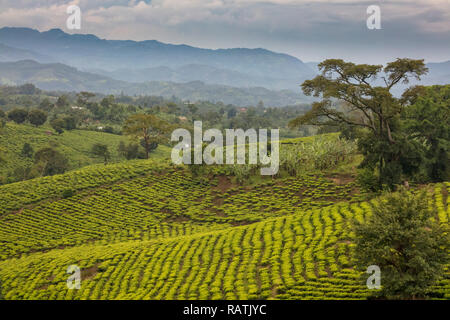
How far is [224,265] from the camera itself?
24.6 meters

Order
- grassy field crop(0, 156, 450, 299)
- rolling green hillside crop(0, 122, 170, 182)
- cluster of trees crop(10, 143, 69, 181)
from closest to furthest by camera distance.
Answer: grassy field crop(0, 156, 450, 299), cluster of trees crop(10, 143, 69, 181), rolling green hillside crop(0, 122, 170, 182)

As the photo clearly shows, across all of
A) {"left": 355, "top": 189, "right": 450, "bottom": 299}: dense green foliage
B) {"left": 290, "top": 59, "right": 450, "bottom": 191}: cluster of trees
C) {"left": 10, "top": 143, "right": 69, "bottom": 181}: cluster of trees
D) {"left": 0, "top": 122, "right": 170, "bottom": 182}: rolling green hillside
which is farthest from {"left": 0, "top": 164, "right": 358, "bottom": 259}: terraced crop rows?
{"left": 0, "top": 122, "right": 170, "bottom": 182}: rolling green hillside

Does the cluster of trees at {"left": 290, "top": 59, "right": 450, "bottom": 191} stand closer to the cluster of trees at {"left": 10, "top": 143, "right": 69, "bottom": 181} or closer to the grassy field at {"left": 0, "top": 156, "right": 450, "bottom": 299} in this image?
the grassy field at {"left": 0, "top": 156, "right": 450, "bottom": 299}

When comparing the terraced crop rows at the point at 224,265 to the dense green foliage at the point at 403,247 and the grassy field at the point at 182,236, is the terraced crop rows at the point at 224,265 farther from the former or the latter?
the dense green foliage at the point at 403,247

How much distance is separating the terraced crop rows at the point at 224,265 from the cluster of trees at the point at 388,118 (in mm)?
4159

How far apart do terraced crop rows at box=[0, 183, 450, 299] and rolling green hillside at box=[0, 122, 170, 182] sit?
179 feet

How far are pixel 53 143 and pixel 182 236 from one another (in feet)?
229

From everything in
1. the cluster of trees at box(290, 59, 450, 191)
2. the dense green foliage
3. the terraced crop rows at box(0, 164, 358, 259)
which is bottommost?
the terraced crop rows at box(0, 164, 358, 259)

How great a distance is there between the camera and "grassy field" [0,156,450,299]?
21.8 m

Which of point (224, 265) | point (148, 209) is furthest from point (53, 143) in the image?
point (224, 265)

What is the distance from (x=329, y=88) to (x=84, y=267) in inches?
979

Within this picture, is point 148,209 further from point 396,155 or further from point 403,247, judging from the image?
point 403,247

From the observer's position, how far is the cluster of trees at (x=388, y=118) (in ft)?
105

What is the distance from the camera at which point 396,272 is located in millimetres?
15820
